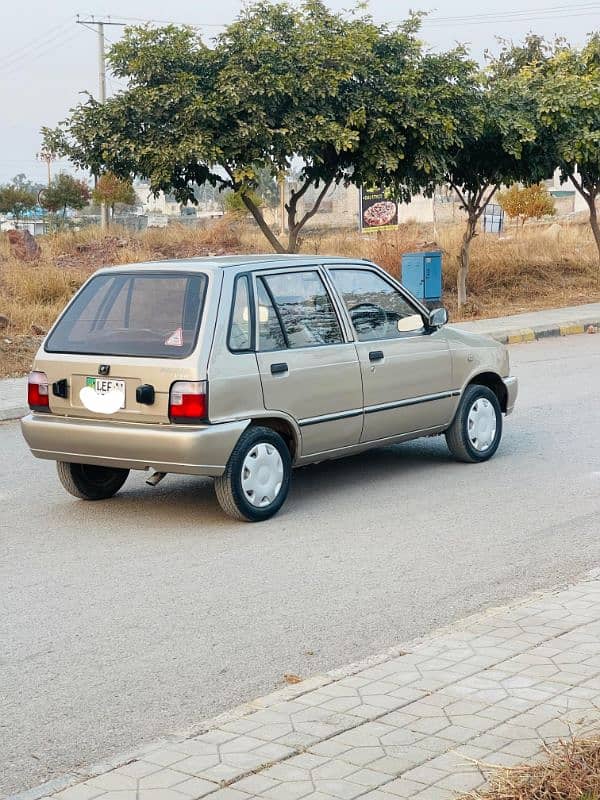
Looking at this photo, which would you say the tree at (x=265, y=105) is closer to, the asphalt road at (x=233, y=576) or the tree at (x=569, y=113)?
the tree at (x=569, y=113)

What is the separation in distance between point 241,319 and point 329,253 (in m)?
22.4

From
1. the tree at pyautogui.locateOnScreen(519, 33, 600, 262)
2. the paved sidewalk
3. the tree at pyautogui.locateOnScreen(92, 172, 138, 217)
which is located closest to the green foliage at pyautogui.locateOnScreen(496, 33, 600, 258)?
the tree at pyautogui.locateOnScreen(519, 33, 600, 262)

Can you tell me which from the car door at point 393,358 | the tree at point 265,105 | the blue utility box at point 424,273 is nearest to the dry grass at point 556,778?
the car door at point 393,358

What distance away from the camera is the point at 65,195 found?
60.6 meters

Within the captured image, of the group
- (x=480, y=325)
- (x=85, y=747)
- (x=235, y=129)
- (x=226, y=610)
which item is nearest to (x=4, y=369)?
(x=235, y=129)

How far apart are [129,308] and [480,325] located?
544 inches

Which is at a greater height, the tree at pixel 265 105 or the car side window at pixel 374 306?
the tree at pixel 265 105

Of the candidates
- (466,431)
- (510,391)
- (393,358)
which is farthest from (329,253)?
(393,358)

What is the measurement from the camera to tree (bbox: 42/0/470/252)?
19031 mm

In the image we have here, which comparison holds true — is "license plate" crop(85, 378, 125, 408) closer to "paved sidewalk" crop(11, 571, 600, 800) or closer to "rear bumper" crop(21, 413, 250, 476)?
"rear bumper" crop(21, 413, 250, 476)

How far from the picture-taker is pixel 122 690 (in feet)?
16.3

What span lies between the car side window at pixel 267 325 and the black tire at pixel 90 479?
5.11 feet

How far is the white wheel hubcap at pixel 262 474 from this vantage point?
7.76 m

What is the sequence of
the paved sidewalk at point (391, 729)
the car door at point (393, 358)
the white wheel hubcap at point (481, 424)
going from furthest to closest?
the white wheel hubcap at point (481, 424) < the car door at point (393, 358) < the paved sidewalk at point (391, 729)
